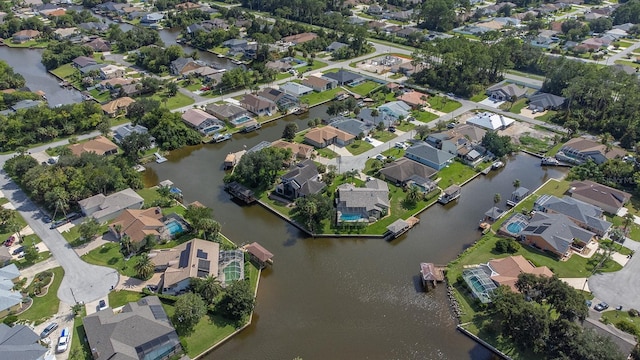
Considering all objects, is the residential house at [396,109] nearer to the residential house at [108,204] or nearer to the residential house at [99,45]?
the residential house at [108,204]

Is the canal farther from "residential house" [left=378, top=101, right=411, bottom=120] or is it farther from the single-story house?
the single-story house

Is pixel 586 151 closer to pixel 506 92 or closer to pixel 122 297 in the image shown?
pixel 506 92

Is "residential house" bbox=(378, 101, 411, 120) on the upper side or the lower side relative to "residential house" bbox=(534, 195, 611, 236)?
lower

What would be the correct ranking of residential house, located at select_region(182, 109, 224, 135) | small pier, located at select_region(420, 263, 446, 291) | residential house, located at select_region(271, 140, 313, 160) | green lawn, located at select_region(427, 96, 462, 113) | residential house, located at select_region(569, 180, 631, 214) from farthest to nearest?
green lawn, located at select_region(427, 96, 462, 113), residential house, located at select_region(182, 109, 224, 135), residential house, located at select_region(271, 140, 313, 160), residential house, located at select_region(569, 180, 631, 214), small pier, located at select_region(420, 263, 446, 291)

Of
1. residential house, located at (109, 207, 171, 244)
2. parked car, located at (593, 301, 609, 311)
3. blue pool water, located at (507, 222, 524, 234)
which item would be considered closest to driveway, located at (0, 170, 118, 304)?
residential house, located at (109, 207, 171, 244)

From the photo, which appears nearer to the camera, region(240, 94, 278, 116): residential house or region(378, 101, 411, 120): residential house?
region(378, 101, 411, 120): residential house

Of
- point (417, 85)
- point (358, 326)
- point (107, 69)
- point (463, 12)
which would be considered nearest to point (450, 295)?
point (358, 326)

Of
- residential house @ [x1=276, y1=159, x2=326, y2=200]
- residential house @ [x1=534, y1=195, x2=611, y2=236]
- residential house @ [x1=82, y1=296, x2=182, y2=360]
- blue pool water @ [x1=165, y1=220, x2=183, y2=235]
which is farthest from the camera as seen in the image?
residential house @ [x1=276, y1=159, x2=326, y2=200]
